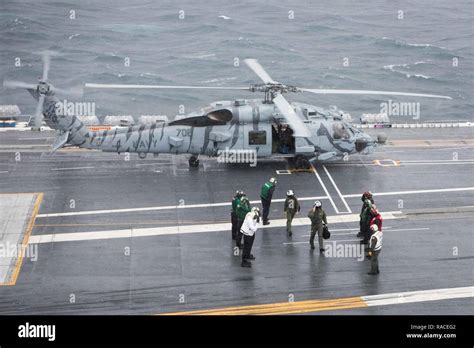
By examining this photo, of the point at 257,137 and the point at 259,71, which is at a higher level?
the point at 259,71

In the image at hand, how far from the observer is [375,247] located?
31062mm

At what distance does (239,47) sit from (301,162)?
51682 mm

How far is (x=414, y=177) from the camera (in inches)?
1730

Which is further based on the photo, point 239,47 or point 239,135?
point 239,47

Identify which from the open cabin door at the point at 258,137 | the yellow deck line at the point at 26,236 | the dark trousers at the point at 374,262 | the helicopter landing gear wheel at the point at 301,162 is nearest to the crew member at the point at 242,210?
the dark trousers at the point at 374,262

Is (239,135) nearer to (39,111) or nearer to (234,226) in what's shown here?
(39,111)

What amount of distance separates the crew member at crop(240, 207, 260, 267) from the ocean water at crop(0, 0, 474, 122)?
44.2 m

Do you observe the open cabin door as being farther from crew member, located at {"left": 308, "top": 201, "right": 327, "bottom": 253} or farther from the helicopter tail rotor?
crew member, located at {"left": 308, "top": 201, "right": 327, "bottom": 253}

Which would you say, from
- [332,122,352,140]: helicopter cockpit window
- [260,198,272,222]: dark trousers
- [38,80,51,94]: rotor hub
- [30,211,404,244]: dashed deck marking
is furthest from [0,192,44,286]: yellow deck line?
[332,122,352,140]: helicopter cockpit window

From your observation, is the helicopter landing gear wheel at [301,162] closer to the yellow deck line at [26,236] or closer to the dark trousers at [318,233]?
the dark trousers at [318,233]

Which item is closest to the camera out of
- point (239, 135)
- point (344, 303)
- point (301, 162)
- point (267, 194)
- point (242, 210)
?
point (344, 303)

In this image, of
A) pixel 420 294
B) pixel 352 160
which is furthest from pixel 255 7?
pixel 420 294

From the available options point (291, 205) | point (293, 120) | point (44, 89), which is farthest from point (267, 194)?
point (44, 89)
